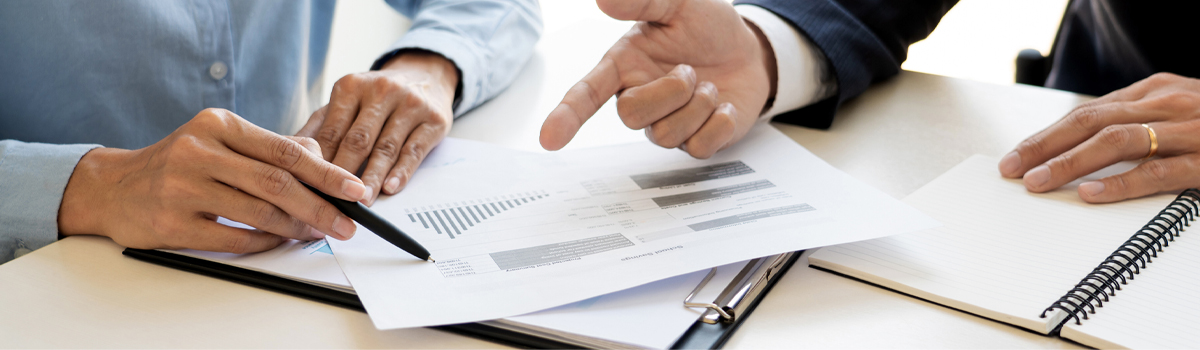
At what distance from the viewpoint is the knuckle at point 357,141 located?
2.48ft

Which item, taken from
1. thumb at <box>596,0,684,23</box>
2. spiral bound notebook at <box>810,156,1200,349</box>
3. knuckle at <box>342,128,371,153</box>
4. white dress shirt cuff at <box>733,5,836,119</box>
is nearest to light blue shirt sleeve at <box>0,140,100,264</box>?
knuckle at <box>342,128,371,153</box>

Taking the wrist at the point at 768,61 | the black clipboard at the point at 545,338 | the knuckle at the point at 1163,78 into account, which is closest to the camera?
the black clipboard at the point at 545,338

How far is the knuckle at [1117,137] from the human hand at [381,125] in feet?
2.50

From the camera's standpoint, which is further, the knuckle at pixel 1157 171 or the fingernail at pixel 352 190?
the knuckle at pixel 1157 171

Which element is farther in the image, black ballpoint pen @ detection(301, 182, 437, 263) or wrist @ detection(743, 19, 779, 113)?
wrist @ detection(743, 19, 779, 113)

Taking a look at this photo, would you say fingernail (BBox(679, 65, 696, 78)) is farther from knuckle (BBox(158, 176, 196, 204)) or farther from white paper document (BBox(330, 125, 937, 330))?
knuckle (BBox(158, 176, 196, 204))

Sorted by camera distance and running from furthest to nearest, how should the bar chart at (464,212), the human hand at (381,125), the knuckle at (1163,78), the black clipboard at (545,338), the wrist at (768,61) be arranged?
the wrist at (768,61), the knuckle at (1163,78), the human hand at (381,125), the bar chart at (464,212), the black clipboard at (545,338)

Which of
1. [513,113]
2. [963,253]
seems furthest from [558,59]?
[963,253]

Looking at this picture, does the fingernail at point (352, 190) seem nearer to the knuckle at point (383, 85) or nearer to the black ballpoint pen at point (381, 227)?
the black ballpoint pen at point (381, 227)

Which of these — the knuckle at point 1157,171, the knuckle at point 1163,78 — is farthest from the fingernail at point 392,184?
the knuckle at point 1163,78

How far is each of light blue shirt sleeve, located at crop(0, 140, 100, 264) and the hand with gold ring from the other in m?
0.98

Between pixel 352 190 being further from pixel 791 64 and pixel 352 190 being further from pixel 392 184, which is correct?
pixel 791 64

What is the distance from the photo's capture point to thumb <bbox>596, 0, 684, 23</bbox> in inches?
29.6

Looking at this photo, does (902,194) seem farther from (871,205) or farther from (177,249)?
(177,249)
